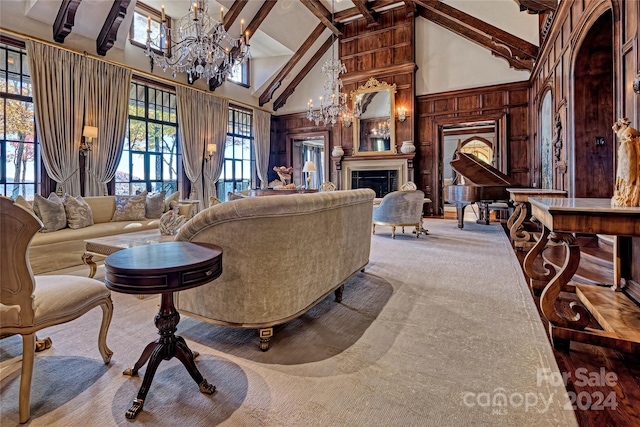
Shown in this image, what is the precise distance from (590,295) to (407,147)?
635 cm

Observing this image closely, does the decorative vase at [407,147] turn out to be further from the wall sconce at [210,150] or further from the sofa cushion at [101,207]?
the sofa cushion at [101,207]

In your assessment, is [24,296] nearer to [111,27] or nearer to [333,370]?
[333,370]

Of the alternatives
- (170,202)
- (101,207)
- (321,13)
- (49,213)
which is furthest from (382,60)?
(49,213)

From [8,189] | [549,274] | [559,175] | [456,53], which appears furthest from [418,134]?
[8,189]

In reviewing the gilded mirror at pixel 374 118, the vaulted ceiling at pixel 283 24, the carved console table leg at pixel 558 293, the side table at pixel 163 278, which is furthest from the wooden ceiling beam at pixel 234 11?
the carved console table leg at pixel 558 293

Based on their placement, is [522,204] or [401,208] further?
[401,208]

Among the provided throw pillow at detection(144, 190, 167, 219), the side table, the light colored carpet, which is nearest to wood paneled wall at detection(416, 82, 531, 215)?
the light colored carpet

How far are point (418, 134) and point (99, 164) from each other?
23.9ft

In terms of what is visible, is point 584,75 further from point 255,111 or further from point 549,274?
point 255,111

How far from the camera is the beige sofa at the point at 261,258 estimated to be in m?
1.75

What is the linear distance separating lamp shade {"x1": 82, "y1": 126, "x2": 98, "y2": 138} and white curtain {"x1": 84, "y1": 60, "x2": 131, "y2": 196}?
0.93 ft

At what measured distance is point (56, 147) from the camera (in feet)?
16.5

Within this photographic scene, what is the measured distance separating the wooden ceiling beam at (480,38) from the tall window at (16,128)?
26.5 ft

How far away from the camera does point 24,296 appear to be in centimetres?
137
